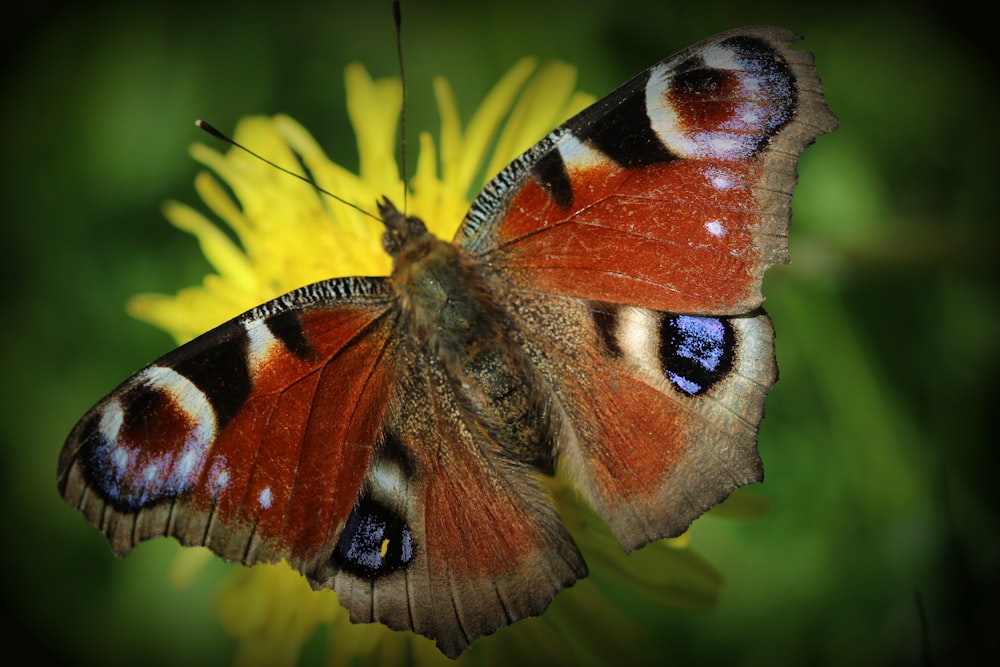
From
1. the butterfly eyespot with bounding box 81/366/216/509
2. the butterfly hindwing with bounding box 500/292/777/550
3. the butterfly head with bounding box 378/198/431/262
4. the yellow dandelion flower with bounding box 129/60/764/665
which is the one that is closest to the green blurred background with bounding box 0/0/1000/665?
the yellow dandelion flower with bounding box 129/60/764/665

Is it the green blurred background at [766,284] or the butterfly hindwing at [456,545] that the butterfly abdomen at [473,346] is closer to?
the butterfly hindwing at [456,545]

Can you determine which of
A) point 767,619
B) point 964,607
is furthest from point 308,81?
point 964,607

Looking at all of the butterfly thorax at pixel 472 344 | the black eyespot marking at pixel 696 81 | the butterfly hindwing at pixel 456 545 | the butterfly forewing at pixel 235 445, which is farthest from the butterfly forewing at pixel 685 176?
the butterfly forewing at pixel 235 445

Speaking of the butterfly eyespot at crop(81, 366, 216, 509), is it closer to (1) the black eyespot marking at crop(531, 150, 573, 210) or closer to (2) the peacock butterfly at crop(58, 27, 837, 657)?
(2) the peacock butterfly at crop(58, 27, 837, 657)

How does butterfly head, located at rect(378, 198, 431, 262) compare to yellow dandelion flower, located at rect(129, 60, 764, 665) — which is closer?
butterfly head, located at rect(378, 198, 431, 262)

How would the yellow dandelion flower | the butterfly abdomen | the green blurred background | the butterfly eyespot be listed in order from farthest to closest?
the green blurred background < the yellow dandelion flower < the butterfly abdomen < the butterfly eyespot

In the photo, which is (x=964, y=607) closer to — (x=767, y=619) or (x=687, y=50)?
(x=767, y=619)

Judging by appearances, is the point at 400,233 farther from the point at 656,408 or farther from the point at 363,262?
the point at 656,408
